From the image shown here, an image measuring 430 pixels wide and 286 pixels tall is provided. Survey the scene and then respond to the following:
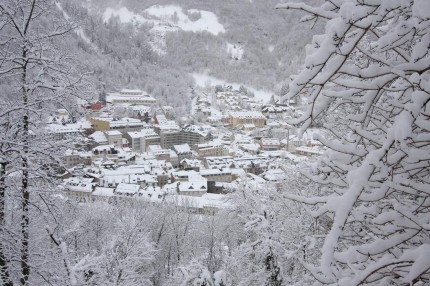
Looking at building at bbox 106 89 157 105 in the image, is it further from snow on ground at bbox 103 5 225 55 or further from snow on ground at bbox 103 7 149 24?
snow on ground at bbox 103 7 149 24

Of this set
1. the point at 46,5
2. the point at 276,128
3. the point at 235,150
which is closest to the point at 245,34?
the point at 276,128

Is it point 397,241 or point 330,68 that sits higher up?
point 330,68

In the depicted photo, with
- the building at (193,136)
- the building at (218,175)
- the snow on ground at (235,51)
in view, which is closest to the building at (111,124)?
the building at (193,136)

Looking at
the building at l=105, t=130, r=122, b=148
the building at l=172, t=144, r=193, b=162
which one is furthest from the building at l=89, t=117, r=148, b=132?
the building at l=172, t=144, r=193, b=162

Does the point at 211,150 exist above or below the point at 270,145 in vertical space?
below

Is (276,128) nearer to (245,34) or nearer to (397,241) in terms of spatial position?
(397,241)

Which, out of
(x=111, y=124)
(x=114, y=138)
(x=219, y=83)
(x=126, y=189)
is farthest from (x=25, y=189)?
(x=219, y=83)

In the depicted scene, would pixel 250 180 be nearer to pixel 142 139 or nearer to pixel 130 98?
pixel 142 139
